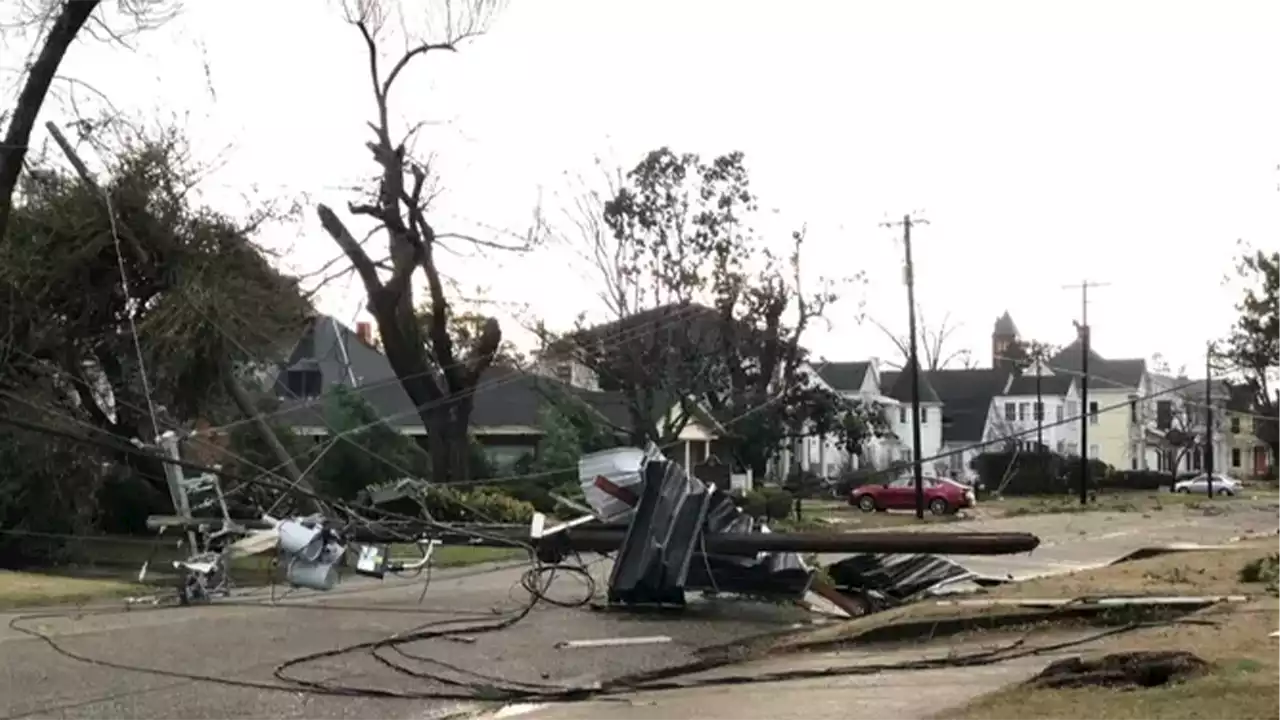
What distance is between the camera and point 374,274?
34156 millimetres

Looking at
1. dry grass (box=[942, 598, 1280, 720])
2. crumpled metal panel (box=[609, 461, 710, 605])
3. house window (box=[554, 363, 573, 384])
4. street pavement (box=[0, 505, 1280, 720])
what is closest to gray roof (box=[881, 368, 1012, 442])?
house window (box=[554, 363, 573, 384])

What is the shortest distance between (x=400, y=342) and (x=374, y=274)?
67.9 inches

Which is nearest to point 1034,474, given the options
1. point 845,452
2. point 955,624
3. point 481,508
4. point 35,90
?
point 845,452

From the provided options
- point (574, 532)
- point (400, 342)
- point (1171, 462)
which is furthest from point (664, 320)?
point (1171, 462)

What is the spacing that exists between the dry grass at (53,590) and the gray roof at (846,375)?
6650cm

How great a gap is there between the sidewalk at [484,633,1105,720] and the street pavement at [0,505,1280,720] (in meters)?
0.04

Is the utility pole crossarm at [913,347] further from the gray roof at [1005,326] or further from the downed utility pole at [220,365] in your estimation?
the gray roof at [1005,326]

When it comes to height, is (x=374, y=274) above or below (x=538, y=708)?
above

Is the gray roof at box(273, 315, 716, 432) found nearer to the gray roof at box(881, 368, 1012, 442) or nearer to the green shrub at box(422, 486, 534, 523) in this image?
the green shrub at box(422, 486, 534, 523)

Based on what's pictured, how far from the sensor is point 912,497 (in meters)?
52.7

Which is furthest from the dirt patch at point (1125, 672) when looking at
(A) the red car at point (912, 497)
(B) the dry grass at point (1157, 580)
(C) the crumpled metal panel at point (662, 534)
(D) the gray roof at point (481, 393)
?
(A) the red car at point (912, 497)

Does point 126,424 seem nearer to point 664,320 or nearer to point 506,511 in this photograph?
point 506,511

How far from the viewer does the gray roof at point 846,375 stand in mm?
86750

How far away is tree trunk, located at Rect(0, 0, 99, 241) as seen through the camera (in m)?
17.0
